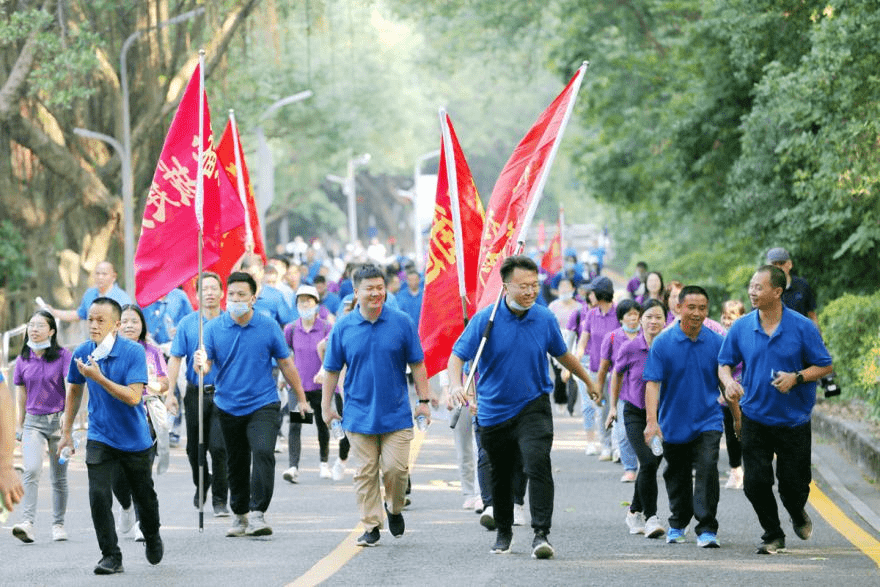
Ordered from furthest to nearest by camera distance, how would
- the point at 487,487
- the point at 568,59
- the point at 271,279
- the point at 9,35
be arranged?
1. the point at 568,59
2. the point at 9,35
3. the point at 271,279
4. the point at 487,487

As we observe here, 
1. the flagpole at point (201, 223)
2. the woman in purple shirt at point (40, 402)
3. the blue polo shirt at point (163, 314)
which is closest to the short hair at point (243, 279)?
the flagpole at point (201, 223)

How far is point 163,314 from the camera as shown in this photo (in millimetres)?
17781

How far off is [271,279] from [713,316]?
45.7 ft

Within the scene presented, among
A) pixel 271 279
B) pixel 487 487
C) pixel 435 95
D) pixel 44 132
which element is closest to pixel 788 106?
pixel 271 279

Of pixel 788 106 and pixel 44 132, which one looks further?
pixel 44 132

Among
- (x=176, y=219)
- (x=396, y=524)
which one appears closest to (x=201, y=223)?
(x=176, y=219)

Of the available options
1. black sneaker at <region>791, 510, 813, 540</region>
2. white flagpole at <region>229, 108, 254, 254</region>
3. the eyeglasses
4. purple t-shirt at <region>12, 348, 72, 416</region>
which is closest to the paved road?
black sneaker at <region>791, 510, 813, 540</region>

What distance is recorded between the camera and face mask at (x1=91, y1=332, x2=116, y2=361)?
34.0ft

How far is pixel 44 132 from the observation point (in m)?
30.1

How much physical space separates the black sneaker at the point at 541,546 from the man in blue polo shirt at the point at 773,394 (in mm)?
1272

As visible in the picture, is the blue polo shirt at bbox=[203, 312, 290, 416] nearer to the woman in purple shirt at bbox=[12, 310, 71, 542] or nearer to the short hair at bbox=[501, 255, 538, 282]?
the woman in purple shirt at bbox=[12, 310, 71, 542]

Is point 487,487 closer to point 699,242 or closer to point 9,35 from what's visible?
point 9,35

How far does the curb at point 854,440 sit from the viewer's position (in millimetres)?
14953

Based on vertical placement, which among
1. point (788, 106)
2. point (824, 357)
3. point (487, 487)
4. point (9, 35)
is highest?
point (9, 35)
